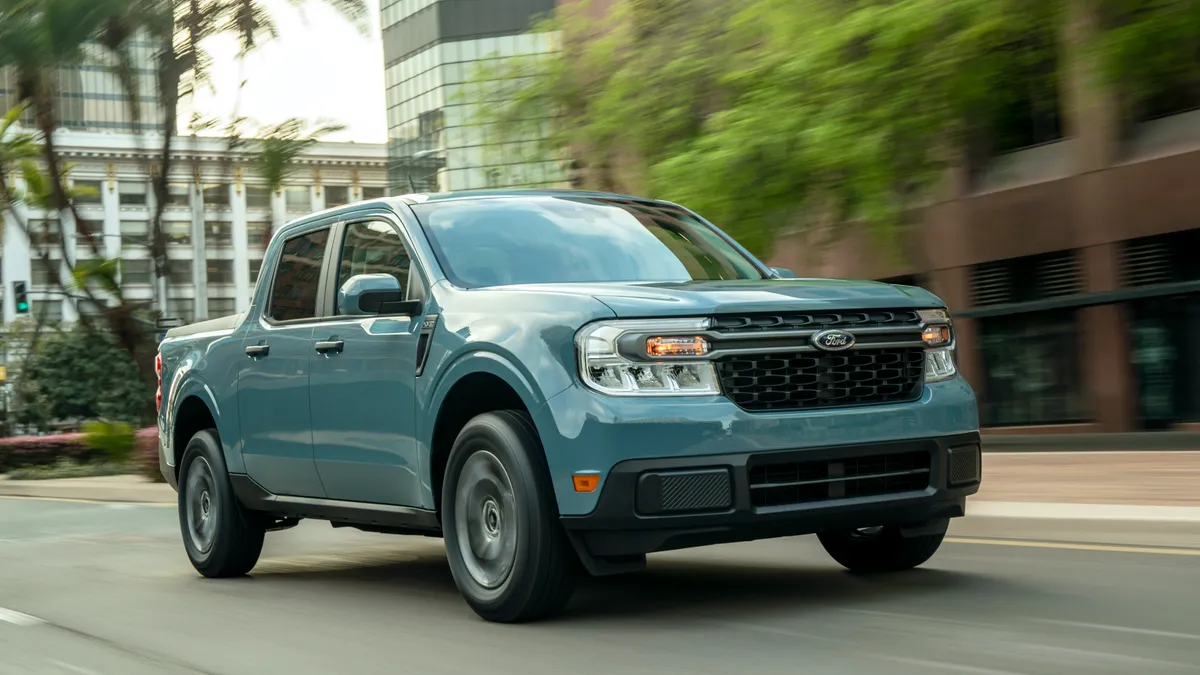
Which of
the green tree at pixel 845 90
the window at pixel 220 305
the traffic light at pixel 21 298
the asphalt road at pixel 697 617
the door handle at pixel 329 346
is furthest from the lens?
the window at pixel 220 305

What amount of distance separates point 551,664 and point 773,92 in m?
10.3

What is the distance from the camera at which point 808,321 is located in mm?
6141

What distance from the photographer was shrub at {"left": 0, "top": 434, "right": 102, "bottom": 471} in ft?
119

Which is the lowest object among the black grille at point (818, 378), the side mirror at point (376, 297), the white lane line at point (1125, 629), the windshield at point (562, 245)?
the white lane line at point (1125, 629)

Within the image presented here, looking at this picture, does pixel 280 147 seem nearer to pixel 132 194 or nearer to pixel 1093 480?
pixel 1093 480

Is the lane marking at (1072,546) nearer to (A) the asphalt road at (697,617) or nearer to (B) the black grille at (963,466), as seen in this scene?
(A) the asphalt road at (697,617)

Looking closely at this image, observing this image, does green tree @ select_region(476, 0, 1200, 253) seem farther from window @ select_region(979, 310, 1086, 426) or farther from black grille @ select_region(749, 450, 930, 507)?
black grille @ select_region(749, 450, 930, 507)

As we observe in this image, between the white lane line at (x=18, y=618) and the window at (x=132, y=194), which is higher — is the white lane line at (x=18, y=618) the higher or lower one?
the lower one

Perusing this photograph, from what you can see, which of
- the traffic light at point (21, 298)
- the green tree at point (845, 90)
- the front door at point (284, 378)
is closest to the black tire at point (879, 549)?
the front door at point (284, 378)

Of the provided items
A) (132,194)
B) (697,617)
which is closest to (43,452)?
(697,617)

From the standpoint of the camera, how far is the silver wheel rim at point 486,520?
6297mm

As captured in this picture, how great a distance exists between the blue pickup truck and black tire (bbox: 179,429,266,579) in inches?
32.0

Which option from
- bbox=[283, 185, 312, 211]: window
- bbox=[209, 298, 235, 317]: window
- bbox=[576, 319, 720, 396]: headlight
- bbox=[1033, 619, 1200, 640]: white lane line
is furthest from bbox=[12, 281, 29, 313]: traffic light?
bbox=[283, 185, 312, 211]: window

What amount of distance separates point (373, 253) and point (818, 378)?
8.22ft
